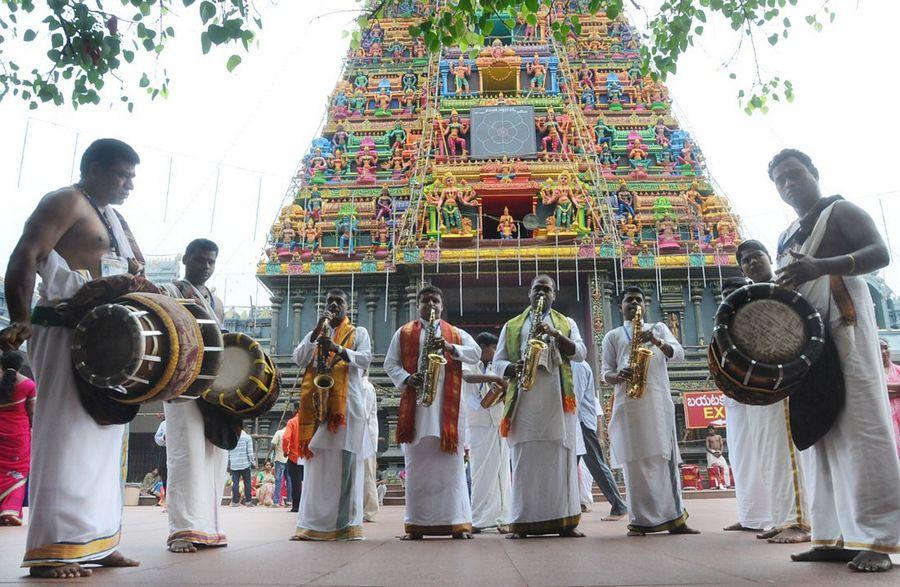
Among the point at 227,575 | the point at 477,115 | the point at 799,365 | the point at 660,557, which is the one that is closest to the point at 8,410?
the point at 227,575

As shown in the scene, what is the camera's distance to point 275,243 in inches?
741

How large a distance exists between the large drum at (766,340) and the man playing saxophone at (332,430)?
3.02m

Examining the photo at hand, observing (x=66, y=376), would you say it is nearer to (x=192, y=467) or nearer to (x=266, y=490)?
(x=192, y=467)

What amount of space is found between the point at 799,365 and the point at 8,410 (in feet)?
23.9

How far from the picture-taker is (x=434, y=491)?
5.39 metres

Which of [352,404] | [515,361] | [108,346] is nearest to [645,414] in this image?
[515,361]

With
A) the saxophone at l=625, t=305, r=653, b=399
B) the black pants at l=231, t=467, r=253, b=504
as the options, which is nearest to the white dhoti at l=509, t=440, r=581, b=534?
the saxophone at l=625, t=305, r=653, b=399

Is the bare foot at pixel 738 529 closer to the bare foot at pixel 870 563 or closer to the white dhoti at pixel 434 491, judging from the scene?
the white dhoti at pixel 434 491

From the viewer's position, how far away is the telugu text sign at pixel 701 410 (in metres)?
16.1

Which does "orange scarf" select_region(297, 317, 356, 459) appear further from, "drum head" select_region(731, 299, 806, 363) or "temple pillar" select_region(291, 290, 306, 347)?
"temple pillar" select_region(291, 290, 306, 347)

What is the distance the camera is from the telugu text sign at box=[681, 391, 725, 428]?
52.9 ft

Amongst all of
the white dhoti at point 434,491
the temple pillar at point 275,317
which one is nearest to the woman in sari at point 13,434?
the white dhoti at point 434,491

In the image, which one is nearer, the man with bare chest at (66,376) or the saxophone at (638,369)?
the man with bare chest at (66,376)

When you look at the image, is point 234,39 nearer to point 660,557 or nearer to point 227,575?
point 227,575
